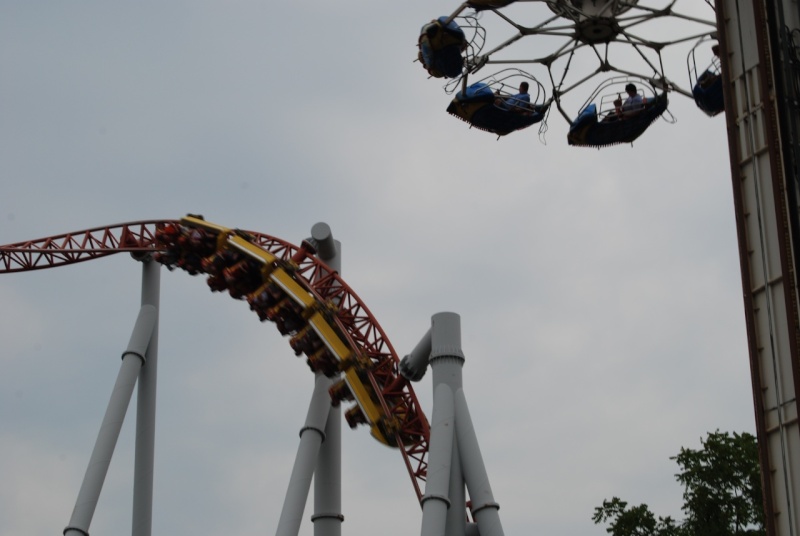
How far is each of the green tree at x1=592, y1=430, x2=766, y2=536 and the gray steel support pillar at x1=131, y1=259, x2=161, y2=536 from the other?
302 inches

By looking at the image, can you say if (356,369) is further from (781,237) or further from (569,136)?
(781,237)

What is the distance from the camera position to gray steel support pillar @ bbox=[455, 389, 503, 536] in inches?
645

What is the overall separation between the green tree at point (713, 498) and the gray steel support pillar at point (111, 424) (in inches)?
327

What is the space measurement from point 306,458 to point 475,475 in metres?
4.43

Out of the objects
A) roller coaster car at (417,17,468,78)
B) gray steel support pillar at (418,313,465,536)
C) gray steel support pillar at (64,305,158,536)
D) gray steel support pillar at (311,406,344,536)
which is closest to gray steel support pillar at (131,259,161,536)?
gray steel support pillar at (64,305,158,536)

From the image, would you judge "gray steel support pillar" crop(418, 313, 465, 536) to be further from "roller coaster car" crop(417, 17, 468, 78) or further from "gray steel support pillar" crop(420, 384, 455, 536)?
"roller coaster car" crop(417, 17, 468, 78)

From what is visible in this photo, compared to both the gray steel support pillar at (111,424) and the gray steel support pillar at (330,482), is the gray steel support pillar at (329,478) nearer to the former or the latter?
the gray steel support pillar at (330,482)

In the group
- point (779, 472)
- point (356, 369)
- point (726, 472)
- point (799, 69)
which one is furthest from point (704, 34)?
point (726, 472)

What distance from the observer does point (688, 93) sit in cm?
1545

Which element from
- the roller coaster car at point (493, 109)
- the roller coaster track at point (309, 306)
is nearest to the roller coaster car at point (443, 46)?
the roller coaster car at point (493, 109)

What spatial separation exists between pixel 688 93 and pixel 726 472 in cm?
943

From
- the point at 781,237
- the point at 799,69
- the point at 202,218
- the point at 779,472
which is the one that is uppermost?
the point at 202,218

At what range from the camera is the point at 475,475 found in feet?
54.6

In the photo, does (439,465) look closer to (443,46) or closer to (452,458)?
(452,458)
